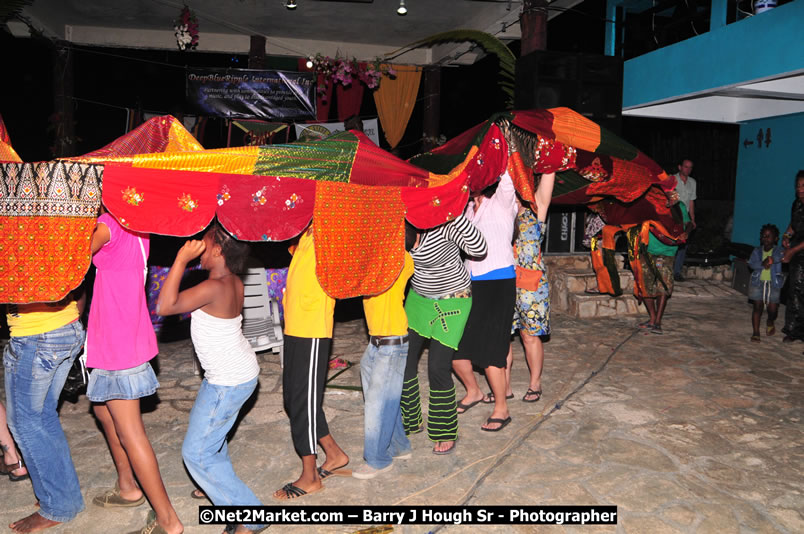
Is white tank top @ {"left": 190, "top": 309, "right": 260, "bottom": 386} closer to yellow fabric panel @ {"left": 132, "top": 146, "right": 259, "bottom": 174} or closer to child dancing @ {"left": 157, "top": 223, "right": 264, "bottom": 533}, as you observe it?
child dancing @ {"left": 157, "top": 223, "right": 264, "bottom": 533}

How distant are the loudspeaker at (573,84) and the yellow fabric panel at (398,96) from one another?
4.88 meters

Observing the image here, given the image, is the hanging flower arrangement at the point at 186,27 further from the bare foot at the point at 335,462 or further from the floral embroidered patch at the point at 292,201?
the bare foot at the point at 335,462

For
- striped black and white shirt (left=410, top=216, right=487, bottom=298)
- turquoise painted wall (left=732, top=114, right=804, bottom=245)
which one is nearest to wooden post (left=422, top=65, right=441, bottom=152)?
turquoise painted wall (left=732, top=114, right=804, bottom=245)

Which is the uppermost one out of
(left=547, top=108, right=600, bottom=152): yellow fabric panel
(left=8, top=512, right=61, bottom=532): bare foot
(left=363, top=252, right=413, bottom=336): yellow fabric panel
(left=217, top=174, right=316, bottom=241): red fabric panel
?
(left=547, top=108, right=600, bottom=152): yellow fabric panel

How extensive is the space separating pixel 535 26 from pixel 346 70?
15.1ft

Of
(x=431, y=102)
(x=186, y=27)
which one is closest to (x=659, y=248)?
(x=431, y=102)

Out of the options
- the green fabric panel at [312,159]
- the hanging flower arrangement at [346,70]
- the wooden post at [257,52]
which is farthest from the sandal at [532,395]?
the wooden post at [257,52]

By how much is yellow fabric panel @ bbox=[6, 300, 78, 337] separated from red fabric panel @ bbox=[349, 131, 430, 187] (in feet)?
5.35

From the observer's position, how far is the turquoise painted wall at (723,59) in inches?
234

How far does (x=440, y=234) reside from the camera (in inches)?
140

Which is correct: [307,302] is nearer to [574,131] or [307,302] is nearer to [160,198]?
[160,198]

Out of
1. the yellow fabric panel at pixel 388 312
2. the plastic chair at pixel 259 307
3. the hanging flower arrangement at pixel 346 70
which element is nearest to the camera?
the yellow fabric panel at pixel 388 312

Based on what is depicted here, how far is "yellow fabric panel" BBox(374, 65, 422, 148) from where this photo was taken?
471 inches

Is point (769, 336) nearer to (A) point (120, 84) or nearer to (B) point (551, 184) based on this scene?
(B) point (551, 184)
